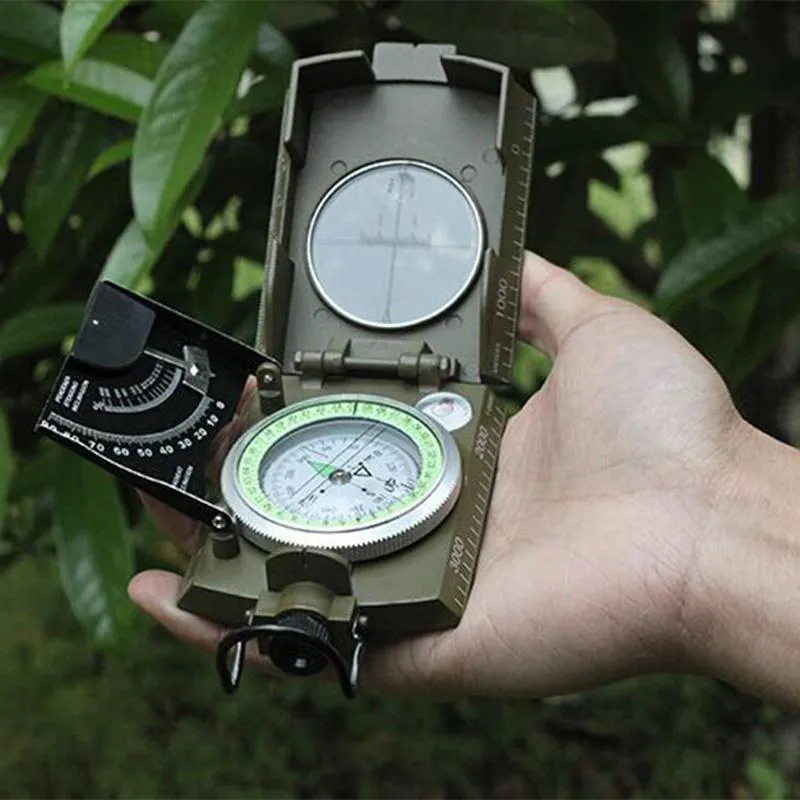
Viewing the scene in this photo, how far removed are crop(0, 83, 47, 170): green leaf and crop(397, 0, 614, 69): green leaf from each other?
295 millimetres

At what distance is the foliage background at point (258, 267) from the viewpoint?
106 cm

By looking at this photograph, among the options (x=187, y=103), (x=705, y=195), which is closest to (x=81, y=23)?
(x=187, y=103)

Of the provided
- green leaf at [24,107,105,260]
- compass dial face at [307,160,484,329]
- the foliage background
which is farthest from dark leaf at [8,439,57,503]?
compass dial face at [307,160,484,329]

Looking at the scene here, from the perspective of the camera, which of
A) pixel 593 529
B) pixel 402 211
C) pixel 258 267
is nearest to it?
pixel 593 529

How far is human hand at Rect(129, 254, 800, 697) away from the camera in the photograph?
0.94 metres

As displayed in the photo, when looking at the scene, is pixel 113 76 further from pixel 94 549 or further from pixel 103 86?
pixel 94 549

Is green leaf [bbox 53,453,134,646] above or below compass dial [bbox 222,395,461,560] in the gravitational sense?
below

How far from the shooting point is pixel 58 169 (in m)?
1.15

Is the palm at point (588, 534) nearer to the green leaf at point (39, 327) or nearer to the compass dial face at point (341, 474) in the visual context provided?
the compass dial face at point (341, 474)

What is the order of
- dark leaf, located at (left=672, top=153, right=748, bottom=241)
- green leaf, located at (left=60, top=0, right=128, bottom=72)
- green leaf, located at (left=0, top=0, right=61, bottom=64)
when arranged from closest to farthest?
green leaf, located at (left=60, top=0, right=128, bottom=72) < green leaf, located at (left=0, top=0, right=61, bottom=64) < dark leaf, located at (left=672, top=153, right=748, bottom=241)

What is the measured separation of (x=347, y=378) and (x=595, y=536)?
26 cm

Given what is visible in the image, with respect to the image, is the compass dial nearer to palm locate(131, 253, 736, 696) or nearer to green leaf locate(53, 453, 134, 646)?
palm locate(131, 253, 736, 696)

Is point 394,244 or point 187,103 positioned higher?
point 187,103

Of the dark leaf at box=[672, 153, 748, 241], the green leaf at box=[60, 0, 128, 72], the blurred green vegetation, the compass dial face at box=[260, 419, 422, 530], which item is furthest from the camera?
the blurred green vegetation
